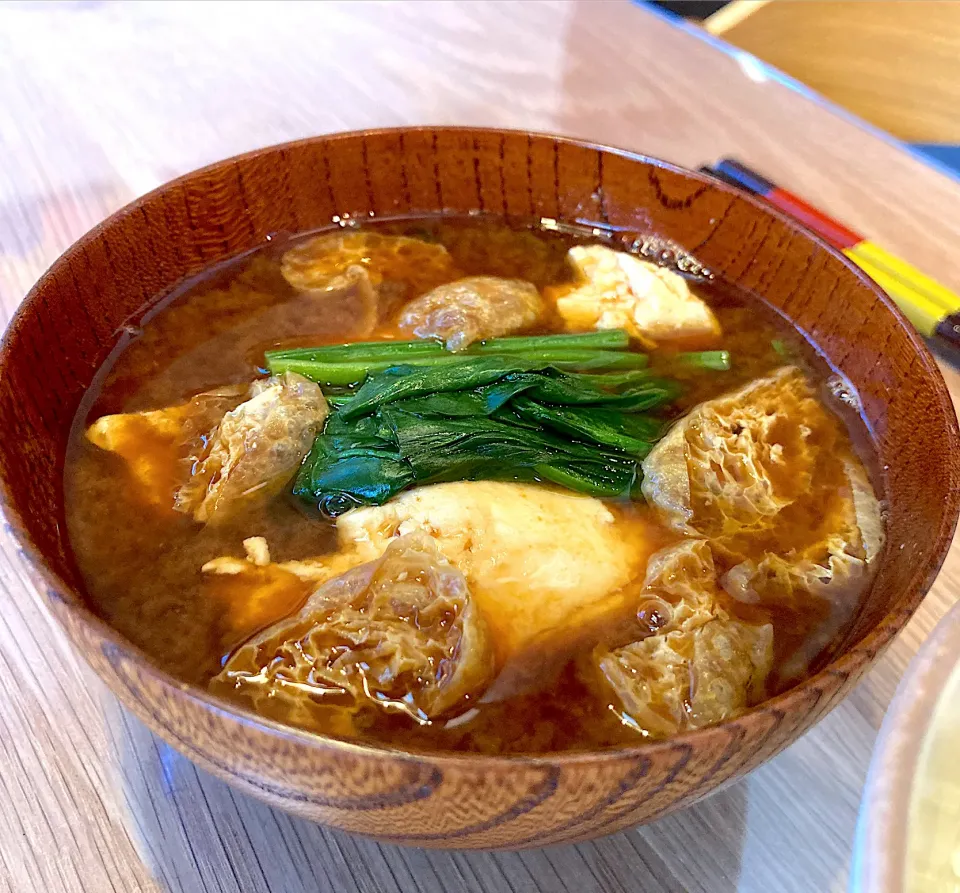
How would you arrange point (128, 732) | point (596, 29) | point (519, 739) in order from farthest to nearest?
point (596, 29)
point (128, 732)
point (519, 739)

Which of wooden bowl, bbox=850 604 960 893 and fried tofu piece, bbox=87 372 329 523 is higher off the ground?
wooden bowl, bbox=850 604 960 893

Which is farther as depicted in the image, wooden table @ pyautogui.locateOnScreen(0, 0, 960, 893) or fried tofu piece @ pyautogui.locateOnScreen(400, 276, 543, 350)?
fried tofu piece @ pyautogui.locateOnScreen(400, 276, 543, 350)

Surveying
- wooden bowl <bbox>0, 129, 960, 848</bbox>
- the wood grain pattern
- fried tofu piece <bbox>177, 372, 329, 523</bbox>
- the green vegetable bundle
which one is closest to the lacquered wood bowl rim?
wooden bowl <bbox>0, 129, 960, 848</bbox>

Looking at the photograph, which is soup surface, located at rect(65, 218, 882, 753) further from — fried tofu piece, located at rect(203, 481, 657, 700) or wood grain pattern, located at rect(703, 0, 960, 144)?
wood grain pattern, located at rect(703, 0, 960, 144)

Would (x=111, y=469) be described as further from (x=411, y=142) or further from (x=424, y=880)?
(x=411, y=142)

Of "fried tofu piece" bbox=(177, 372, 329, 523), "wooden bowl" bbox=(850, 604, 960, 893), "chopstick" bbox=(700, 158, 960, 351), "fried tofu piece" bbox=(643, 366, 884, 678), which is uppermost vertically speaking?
"chopstick" bbox=(700, 158, 960, 351)

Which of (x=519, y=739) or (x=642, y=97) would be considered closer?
(x=519, y=739)

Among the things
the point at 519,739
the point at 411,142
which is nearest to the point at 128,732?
the point at 519,739
